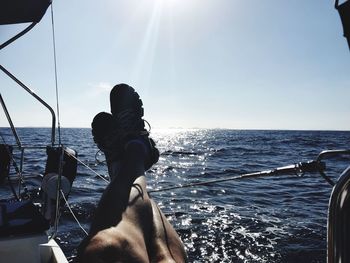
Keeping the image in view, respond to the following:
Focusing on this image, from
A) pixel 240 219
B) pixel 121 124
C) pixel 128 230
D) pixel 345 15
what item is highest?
pixel 345 15

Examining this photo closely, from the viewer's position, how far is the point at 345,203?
733mm

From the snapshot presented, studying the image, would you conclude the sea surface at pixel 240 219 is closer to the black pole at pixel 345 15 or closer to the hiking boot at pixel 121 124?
the hiking boot at pixel 121 124

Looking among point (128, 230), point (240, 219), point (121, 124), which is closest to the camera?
point (128, 230)

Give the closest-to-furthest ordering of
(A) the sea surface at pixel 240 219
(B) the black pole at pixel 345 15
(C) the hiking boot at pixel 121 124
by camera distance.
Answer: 1. (B) the black pole at pixel 345 15
2. (C) the hiking boot at pixel 121 124
3. (A) the sea surface at pixel 240 219

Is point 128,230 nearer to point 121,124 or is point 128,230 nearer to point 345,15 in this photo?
point 345,15

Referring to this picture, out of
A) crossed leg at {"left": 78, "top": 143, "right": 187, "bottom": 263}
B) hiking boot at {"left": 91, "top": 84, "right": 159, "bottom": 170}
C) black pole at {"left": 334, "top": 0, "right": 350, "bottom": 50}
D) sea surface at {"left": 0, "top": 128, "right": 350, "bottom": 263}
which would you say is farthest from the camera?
sea surface at {"left": 0, "top": 128, "right": 350, "bottom": 263}

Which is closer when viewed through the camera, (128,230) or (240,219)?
(128,230)

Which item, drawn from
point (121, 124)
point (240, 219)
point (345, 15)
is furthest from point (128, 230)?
point (240, 219)

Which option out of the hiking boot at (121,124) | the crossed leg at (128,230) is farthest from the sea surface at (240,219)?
the crossed leg at (128,230)

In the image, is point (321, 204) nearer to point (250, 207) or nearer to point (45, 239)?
point (250, 207)

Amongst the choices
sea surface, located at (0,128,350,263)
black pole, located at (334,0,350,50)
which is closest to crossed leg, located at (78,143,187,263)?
black pole, located at (334,0,350,50)

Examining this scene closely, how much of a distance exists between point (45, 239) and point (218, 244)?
9.46ft

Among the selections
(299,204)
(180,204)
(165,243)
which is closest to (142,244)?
(165,243)

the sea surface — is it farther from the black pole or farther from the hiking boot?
the black pole
